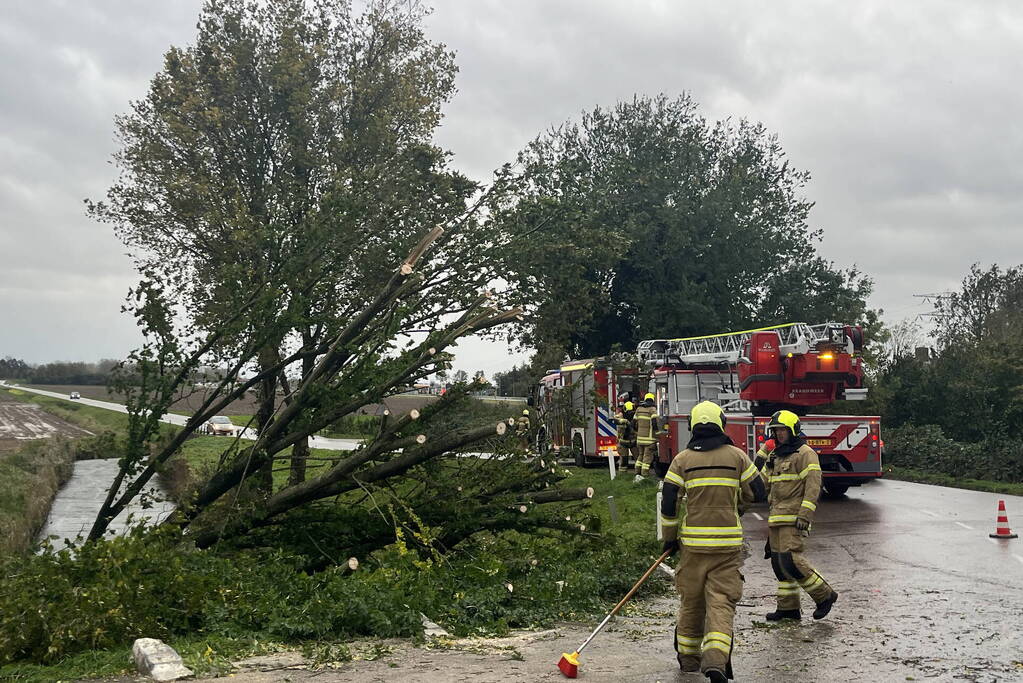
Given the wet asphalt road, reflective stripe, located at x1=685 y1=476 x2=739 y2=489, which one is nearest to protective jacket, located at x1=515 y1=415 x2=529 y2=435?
the wet asphalt road

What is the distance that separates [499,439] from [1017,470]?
657 inches

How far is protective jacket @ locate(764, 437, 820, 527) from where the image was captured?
8.75 metres

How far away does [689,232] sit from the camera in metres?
32.2

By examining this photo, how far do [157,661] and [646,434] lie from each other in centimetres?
1489

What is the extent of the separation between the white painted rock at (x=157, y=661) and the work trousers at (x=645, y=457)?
14.3m

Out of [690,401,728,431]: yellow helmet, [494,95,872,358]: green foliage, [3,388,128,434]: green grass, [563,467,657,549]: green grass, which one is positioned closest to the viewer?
[690,401,728,431]: yellow helmet

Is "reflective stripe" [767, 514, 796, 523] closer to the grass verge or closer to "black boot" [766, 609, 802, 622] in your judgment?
"black boot" [766, 609, 802, 622]

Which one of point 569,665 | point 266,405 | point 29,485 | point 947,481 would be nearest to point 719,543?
point 569,665

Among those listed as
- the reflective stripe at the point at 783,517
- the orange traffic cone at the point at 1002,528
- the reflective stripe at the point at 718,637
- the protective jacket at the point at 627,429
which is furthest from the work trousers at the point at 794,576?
the protective jacket at the point at 627,429

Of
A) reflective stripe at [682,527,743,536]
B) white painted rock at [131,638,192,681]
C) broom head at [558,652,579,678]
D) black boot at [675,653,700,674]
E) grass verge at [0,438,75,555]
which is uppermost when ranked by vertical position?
reflective stripe at [682,527,743,536]

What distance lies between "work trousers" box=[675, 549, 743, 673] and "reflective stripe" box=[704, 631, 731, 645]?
7 centimetres

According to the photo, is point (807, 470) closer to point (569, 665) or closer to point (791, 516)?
point (791, 516)

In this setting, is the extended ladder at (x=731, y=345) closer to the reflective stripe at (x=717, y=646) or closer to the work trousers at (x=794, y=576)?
the work trousers at (x=794, y=576)

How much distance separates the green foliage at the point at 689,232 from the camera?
1257 inches
